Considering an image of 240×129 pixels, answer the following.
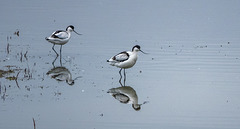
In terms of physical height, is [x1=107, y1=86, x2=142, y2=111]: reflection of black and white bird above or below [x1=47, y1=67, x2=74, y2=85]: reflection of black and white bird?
below

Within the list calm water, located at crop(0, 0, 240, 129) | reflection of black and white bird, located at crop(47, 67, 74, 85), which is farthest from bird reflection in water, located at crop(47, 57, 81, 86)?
calm water, located at crop(0, 0, 240, 129)

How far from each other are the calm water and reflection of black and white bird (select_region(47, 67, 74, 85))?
0.13 metres

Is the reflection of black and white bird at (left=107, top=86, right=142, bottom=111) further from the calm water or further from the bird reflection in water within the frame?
the bird reflection in water

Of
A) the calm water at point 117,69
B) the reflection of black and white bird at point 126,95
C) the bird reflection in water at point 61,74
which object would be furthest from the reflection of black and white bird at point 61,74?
the reflection of black and white bird at point 126,95

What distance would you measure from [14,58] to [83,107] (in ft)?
17.7

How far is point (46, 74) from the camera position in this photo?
15.5 meters

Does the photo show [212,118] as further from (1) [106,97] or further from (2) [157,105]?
(1) [106,97]

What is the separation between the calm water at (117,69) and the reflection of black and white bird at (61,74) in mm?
134

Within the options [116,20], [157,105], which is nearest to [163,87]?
[157,105]

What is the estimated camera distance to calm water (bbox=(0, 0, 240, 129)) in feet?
39.8

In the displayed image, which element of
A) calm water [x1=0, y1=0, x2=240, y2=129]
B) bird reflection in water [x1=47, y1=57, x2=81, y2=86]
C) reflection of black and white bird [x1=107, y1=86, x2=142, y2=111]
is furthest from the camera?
bird reflection in water [x1=47, y1=57, x2=81, y2=86]

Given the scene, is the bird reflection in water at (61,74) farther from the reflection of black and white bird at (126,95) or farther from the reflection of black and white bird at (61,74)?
the reflection of black and white bird at (126,95)

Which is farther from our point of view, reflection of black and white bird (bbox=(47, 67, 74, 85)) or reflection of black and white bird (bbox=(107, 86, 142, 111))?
reflection of black and white bird (bbox=(47, 67, 74, 85))

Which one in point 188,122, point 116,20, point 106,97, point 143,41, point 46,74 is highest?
point 116,20
